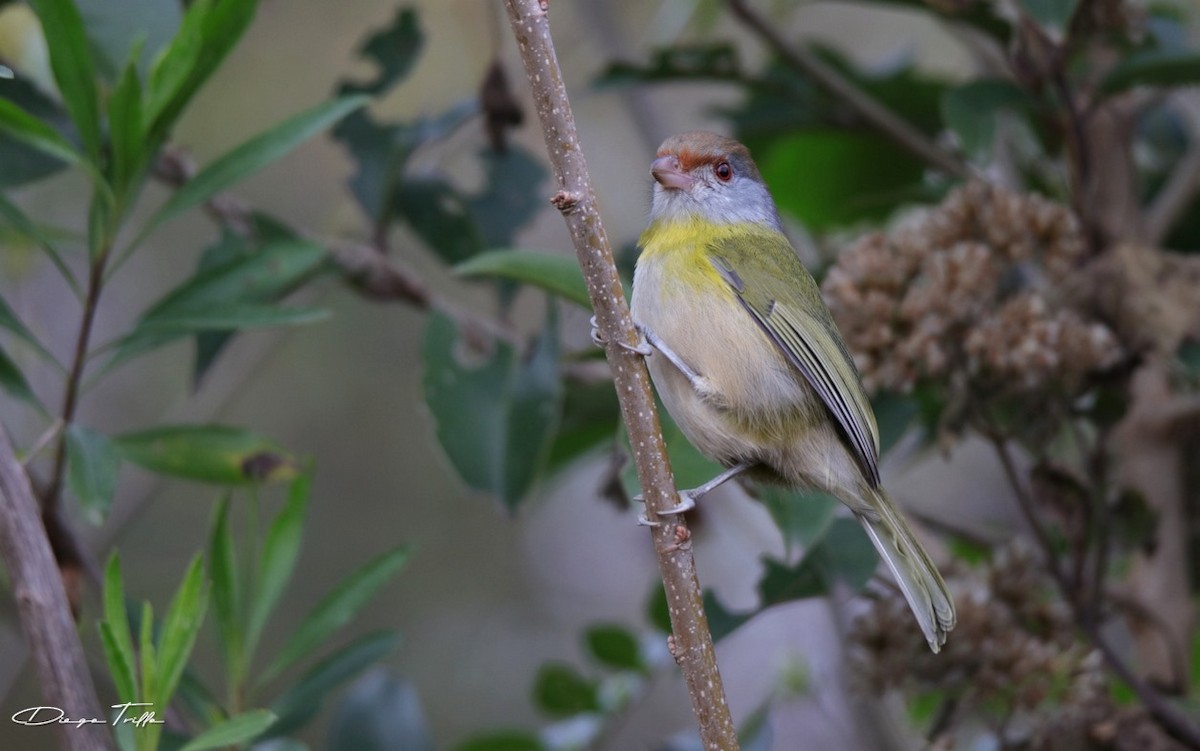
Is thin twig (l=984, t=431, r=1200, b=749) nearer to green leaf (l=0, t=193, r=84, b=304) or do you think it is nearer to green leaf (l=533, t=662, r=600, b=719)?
green leaf (l=533, t=662, r=600, b=719)

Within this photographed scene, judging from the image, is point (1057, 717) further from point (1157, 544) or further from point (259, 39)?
point (259, 39)

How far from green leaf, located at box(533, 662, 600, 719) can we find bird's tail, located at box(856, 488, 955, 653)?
3.75 ft

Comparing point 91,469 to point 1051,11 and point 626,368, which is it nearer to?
point 626,368

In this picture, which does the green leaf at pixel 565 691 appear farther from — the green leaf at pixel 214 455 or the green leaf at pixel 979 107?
the green leaf at pixel 979 107

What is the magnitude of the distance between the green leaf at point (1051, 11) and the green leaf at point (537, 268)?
1108 millimetres

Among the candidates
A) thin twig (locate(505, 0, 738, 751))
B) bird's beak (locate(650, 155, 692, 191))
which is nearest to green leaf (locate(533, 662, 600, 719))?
bird's beak (locate(650, 155, 692, 191))

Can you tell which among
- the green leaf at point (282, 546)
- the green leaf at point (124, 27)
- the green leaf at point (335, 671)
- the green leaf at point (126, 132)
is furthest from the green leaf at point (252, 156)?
the green leaf at point (335, 671)

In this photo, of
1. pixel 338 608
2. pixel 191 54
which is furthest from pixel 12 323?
pixel 338 608

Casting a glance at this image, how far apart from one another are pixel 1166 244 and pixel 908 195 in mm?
807

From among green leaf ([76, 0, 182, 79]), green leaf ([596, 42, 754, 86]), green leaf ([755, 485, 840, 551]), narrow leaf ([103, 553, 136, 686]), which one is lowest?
green leaf ([755, 485, 840, 551])

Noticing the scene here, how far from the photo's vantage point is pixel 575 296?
245 cm

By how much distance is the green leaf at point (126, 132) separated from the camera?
224 cm

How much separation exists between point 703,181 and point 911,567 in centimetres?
103

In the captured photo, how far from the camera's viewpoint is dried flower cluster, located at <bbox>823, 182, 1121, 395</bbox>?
256cm
